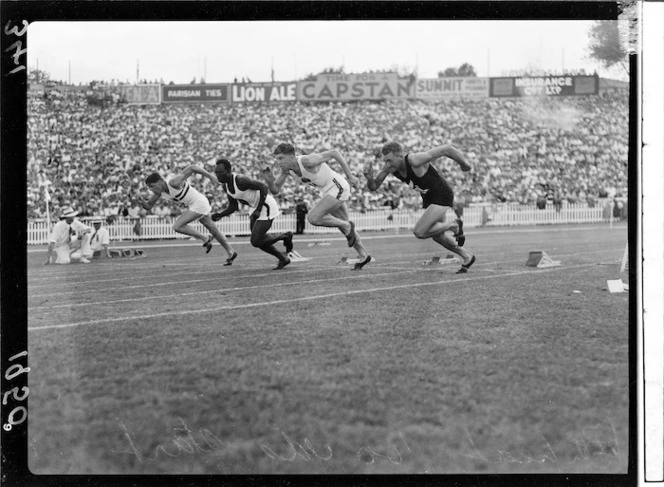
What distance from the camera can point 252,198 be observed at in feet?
19.0

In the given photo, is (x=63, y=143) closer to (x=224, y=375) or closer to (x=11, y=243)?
(x=11, y=243)

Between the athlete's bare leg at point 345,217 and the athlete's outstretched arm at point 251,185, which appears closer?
the athlete's outstretched arm at point 251,185

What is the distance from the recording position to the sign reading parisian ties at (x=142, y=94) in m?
5.00

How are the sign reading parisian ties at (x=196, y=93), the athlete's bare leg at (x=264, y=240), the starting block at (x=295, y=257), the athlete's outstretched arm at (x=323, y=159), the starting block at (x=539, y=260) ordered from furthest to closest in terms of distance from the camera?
the starting block at (x=539, y=260) < the starting block at (x=295, y=257) < the athlete's bare leg at (x=264, y=240) < the athlete's outstretched arm at (x=323, y=159) < the sign reading parisian ties at (x=196, y=93)

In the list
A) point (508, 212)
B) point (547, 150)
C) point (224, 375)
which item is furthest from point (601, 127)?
point (224, 375)

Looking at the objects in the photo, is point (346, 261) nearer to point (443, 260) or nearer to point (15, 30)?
point (443, 260)

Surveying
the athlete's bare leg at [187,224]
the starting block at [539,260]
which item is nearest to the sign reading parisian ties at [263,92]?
the athlete's bare leg at [187,224]

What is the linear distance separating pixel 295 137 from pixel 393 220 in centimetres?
132

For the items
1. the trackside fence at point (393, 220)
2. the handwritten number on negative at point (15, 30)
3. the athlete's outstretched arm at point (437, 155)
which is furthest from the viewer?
the trackside fence at point (393, 220)

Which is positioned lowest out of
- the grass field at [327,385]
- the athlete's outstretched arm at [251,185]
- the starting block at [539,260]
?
the grass field at [327,385]

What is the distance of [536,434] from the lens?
14.3 feet

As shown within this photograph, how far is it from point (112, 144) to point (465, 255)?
300 centimetres

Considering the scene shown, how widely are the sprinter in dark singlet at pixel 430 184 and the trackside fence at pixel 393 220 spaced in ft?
0.32

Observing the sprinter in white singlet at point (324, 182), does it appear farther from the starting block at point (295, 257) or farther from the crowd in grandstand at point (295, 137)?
the starting block at point (295, 257)
